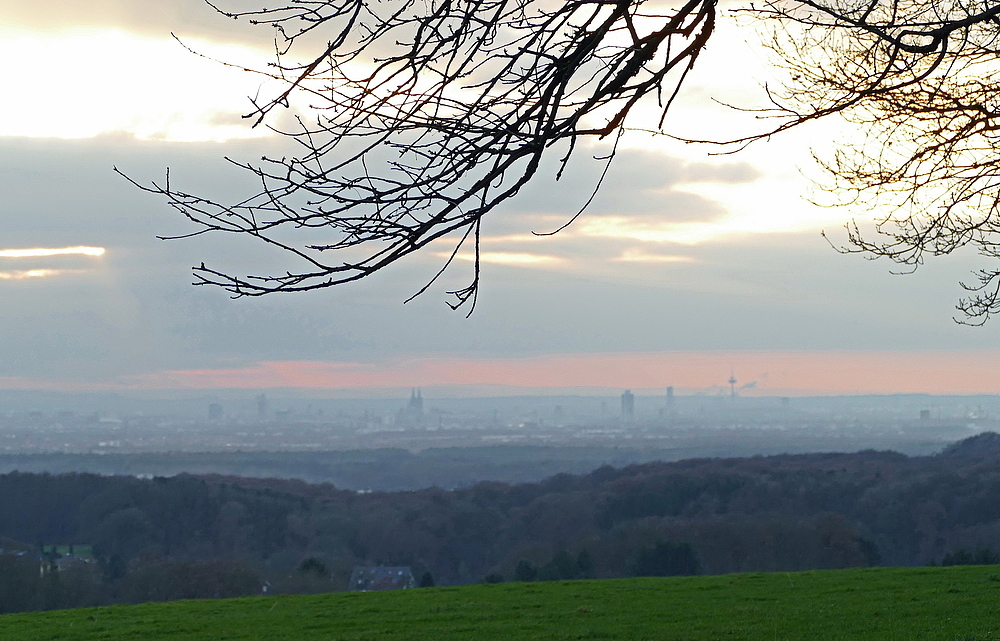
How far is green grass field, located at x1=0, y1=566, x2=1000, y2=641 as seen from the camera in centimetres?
892

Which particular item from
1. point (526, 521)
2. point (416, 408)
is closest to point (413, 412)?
point (416, 408)

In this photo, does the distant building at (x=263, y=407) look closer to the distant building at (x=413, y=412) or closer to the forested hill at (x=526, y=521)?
the distant building at (x=413, y=412)

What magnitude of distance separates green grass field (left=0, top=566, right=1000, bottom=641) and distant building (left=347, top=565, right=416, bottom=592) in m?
21.7

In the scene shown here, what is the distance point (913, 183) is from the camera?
6789 mm

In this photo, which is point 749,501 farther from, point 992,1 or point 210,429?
point 210,429

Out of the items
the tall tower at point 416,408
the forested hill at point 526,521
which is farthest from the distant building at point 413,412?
the forested hill at point 526,521

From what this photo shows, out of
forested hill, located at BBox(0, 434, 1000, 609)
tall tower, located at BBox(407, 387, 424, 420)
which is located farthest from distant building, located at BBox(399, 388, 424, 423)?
forested hill, located at BBox(0, 434, 1000, 609)

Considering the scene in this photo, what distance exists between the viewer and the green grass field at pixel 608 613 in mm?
8922

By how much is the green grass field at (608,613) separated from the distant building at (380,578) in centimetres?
2168

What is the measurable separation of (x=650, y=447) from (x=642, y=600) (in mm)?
98746

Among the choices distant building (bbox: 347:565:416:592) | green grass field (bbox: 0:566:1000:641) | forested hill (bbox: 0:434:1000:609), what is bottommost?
distant building (bbox: 347:565:416:592)

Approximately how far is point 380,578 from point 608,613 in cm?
2713

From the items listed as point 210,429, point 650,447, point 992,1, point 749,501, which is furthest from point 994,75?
point 210,429

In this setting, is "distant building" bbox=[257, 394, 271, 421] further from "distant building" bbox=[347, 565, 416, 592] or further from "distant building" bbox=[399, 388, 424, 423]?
"distant building" bbox=[347, 565, 416, 592]
